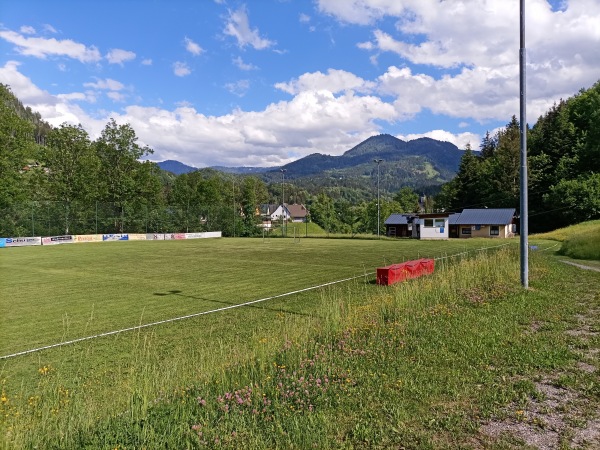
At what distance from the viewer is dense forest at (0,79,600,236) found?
53.3 m

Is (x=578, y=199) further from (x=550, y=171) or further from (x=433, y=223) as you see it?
(x=433, y=223)

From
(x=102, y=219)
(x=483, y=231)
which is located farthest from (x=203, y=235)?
(x=483, y=231)

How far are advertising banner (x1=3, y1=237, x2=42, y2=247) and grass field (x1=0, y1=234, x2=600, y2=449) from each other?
38646 millimetres

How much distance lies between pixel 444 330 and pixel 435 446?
417 centimetres

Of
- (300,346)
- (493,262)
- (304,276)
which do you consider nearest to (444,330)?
(300,346)

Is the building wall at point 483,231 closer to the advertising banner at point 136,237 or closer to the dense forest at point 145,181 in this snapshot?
the dense forest at point 145,181

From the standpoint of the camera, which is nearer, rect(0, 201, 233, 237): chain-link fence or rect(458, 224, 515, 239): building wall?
rect(0, 201, 233, 237): chain-link fence

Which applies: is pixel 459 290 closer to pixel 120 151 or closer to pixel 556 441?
pixel 556 441

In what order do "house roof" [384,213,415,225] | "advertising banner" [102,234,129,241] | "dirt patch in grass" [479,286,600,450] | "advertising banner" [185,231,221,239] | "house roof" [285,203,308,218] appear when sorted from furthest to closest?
"house roof" [285,203,308,218]
"house roof" [384,213,415,225]
"advertising banner" [185,231,221,239]
"advertising banner" [102,234,129,241]
"dirt patch in grass" [479,286,600,450]

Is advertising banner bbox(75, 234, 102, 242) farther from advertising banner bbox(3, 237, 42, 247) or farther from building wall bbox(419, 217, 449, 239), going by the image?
building wall bbox(419, 217, 449, 239)

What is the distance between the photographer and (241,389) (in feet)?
17.3

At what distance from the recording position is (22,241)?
47.2m

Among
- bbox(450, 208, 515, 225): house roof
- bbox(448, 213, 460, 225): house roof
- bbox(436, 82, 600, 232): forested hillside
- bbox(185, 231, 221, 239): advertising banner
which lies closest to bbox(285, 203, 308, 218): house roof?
bbox(436, 82, 600, 232): forested hillside

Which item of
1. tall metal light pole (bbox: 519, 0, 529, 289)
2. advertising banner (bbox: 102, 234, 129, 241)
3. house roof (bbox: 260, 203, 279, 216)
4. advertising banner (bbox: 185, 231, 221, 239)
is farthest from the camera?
house roof (bbox: 260, 203, 279, 216)
